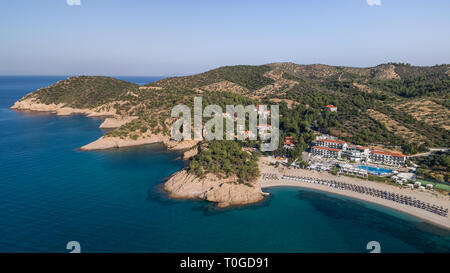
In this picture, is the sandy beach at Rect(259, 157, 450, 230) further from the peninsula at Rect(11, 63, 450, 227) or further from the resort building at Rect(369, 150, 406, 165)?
the resort building at Rect(369, 150, 406, 165)

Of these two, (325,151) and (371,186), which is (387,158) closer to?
(325,151)

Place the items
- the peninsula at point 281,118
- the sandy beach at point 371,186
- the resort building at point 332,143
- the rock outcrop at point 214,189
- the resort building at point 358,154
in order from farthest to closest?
the resort building at point 332,143, the resort building at point 358,154, the peninsula at point 281,118, the rock outcrop at point 214,189, the sandy beach at point 371,186

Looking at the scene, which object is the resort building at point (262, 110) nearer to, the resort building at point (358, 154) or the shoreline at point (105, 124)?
the shoreline at point (105, 124)

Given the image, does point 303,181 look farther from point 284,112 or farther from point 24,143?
point 24,143

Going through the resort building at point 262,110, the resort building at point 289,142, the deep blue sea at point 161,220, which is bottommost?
the deep blue sea at point 161,220

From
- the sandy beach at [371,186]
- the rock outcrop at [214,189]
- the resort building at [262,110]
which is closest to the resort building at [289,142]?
the sandy beach at [371,186]

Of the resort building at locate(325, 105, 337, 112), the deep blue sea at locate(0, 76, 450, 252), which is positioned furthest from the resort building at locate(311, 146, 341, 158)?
the resort building at locate(325, 105, 337, 112)

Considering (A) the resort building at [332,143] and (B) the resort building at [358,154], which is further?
(A) the resort building at [332,143]
